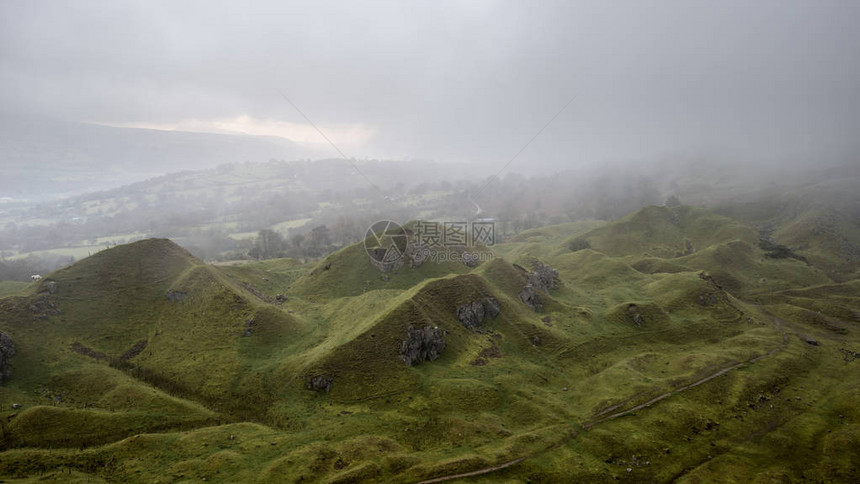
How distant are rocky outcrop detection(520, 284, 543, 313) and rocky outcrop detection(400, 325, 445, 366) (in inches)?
1057

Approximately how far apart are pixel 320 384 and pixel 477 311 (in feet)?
103

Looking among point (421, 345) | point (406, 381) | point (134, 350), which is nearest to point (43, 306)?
point (134, 350)

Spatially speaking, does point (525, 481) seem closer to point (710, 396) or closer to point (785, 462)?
point (785, 462)

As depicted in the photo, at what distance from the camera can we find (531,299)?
79.1 metres

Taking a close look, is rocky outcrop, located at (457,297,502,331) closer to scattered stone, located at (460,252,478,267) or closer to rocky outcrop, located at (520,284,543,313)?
rocky outcrop, located at (520,284,543,313)

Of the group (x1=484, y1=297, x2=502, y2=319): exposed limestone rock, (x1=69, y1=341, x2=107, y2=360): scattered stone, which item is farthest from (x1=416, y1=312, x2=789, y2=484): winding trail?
(x1=69, y1=341, x2=107, y2=360): scattered stone

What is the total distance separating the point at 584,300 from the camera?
8794 centimetres

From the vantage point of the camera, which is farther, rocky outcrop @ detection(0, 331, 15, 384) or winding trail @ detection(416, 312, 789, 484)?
rocky outcrop @ detection(0, 331, 15, 384)

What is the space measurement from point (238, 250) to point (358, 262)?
11898 centimetres

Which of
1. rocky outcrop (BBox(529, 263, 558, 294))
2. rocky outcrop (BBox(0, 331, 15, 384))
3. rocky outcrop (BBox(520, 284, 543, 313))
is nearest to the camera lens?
rocky outcrop (BBox(0, 331, 15, 384))

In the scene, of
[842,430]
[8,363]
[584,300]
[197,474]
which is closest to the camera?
[197,474]

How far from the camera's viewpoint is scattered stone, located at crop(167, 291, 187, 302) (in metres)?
68.1

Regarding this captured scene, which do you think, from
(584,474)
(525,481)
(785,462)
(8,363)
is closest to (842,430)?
(785,462)

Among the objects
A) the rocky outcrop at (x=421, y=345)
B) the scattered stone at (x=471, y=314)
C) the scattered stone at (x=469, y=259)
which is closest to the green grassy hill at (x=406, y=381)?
the scattered stone at (x=471, y=314)
